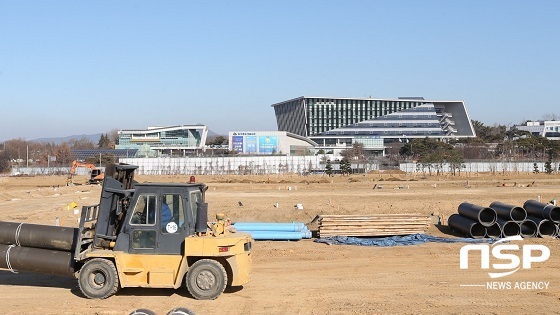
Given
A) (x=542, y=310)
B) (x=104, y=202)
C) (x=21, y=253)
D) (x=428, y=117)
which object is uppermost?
(x=428, y=117)

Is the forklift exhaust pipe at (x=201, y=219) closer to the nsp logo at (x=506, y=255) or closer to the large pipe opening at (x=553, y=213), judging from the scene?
the nsp logo at (x=506, y=255)

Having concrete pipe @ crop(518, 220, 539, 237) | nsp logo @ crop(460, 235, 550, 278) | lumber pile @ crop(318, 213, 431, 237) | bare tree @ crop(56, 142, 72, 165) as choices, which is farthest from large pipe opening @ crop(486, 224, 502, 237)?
bare tree @ crop(56, 142, 72, 165)

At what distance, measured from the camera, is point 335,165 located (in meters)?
87.3

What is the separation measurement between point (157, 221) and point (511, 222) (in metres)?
14.1

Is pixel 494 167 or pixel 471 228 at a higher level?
pixel 494 167

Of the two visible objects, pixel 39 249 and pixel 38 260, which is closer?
pixel 38 260

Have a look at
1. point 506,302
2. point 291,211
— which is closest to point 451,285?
point 506,302

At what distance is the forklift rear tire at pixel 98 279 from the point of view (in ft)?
39.8

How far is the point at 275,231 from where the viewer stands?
21000 mm

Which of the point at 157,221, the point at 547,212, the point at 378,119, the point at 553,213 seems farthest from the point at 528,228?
the point at 378,119

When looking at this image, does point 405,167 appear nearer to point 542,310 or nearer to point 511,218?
point 511,218

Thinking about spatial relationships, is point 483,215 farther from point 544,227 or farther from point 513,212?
point 544,227

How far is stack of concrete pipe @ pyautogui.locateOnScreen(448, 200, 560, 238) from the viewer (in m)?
21.2

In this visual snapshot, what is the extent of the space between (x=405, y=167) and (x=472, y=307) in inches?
2804
